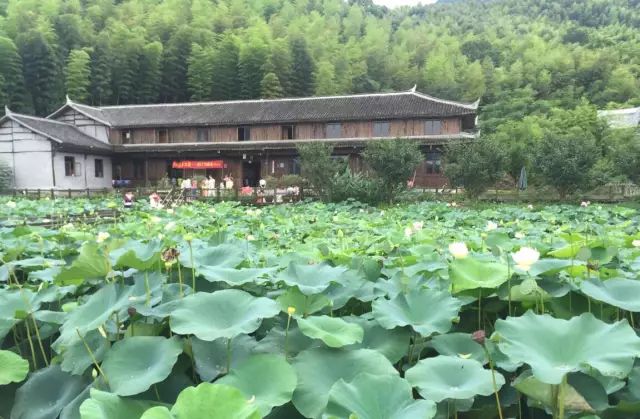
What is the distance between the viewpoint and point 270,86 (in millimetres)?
34906

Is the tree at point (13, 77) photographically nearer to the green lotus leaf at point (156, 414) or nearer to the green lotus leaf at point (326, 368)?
the green lotus leaf at point (326, 368)

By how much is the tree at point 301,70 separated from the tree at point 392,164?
2246cm

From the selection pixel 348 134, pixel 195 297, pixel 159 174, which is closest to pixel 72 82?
pixel 159 174

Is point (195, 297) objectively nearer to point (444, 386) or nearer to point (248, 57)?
Answer: point (444, 386)

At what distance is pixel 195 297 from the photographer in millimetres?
1144

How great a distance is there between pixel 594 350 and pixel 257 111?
88.7ft

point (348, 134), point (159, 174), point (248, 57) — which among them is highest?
point (248, 57)

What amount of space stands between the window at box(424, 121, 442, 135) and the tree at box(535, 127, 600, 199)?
695 cm

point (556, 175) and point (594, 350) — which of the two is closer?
point (594, 350)

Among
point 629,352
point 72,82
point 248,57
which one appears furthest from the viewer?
point 248,57

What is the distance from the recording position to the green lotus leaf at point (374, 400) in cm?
82

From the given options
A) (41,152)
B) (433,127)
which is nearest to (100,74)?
(41,152)

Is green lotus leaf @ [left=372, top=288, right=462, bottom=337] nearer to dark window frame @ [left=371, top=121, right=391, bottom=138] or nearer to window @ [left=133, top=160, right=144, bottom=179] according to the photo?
dark window frame @ [left=371, top=121, right=391, bottom=138]

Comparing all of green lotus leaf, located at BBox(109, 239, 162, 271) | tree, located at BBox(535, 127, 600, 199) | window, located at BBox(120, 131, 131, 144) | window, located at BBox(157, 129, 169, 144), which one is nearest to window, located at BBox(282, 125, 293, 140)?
window, located at BBox(157, 129, 169, 144)
